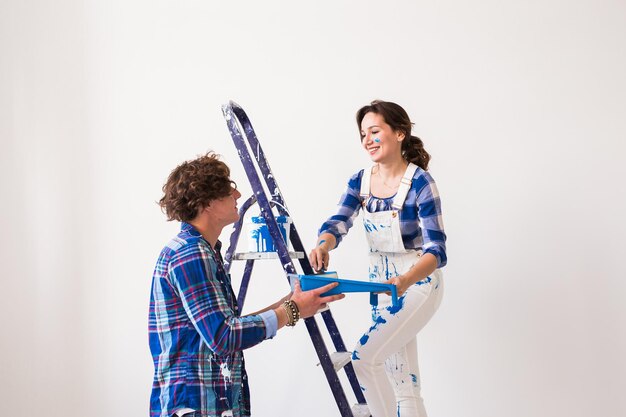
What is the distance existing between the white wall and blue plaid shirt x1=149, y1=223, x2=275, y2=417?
1523 millimetres

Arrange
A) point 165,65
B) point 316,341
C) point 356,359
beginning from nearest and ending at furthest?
point 316,341
point 356,359
point 165,65

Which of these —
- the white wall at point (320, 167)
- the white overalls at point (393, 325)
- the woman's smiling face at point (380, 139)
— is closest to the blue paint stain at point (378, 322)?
the white overalls at point (393, 325)

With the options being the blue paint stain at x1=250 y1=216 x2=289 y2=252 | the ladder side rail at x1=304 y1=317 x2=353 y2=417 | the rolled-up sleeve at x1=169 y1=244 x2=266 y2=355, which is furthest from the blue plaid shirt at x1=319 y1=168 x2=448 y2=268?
the rolled-up sleeve at x1=169 y1=244 x2=266 y2=355

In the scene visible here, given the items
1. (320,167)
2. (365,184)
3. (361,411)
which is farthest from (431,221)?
(320,167)

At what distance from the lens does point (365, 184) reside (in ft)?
7.98

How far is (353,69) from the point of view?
319 centimetres

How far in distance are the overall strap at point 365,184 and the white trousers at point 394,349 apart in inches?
15.4

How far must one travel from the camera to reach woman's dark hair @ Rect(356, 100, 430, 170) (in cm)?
236

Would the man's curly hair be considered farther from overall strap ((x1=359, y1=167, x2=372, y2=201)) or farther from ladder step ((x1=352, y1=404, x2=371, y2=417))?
ladder step ((x1=352, y1=404, x2=371, y2=417))

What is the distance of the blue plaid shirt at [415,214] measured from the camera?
2.17 meters
